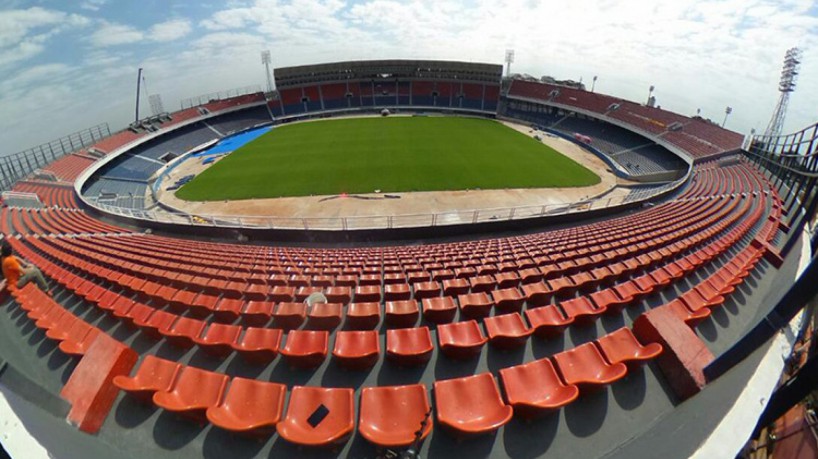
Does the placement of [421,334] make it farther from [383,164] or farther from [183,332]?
[383,164]

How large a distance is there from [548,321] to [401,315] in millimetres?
2528

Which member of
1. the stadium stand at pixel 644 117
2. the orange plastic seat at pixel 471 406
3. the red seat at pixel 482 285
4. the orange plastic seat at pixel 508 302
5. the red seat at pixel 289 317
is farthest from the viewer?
the stadium stand at pixel 644 117

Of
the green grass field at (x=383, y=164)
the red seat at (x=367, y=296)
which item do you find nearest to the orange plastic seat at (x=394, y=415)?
the red seat at (x=367, y=296)

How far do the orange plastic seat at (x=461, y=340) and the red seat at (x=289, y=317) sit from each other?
268cm

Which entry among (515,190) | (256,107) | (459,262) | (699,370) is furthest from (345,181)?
(256,107)

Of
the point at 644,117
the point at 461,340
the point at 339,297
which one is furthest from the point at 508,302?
the point at 644,117

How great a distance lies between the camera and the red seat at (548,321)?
15.9 ft

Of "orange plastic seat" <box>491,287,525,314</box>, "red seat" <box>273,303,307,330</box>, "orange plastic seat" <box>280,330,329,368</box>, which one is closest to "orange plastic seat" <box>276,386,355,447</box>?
"orange plastic seat" <box>280,330,329,368</box>

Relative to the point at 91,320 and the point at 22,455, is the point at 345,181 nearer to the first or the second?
the point at 91,320

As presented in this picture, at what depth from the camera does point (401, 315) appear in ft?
18.3

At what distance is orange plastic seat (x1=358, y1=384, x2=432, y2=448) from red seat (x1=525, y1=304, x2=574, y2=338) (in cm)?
232

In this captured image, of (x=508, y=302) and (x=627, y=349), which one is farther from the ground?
(x=627, y=349)

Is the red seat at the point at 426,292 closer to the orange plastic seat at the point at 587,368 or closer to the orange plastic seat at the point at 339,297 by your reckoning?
the orange plastic seat at the point at 339,297

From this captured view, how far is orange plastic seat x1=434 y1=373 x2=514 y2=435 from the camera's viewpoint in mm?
3359
